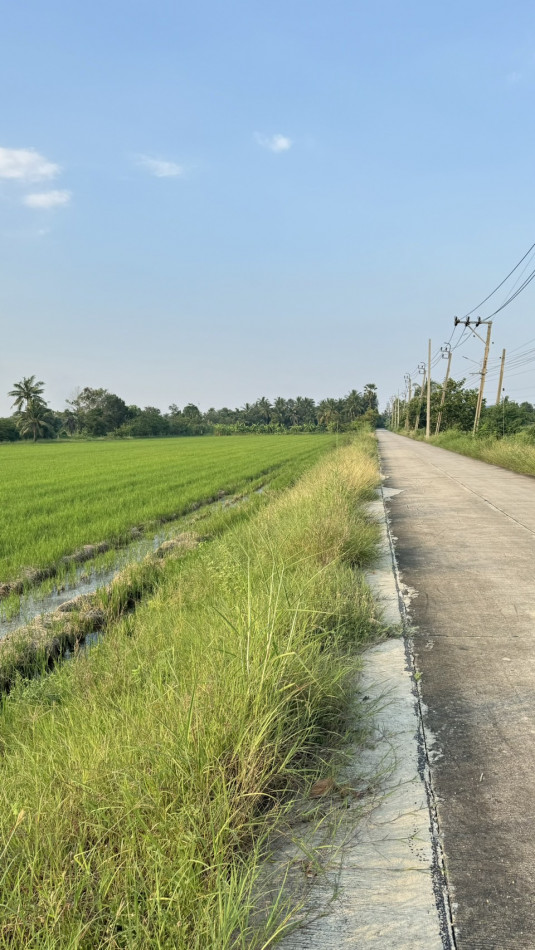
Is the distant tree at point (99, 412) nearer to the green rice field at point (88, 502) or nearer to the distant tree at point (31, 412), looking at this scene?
the distant tree at point (31, 412)

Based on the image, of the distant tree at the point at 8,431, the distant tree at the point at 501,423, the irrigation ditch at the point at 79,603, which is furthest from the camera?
the distant tree at the point at 8,431

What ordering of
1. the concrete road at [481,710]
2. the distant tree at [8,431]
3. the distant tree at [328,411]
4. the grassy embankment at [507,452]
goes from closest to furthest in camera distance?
the concrete road at [481,710] → the grassy embankment at [507,452] → the distant tree at [8,431] → the distant tree at [328,411]

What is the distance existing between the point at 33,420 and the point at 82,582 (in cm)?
8072

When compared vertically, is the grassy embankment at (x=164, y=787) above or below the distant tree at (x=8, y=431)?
above

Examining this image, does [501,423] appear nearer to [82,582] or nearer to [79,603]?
[82,582]

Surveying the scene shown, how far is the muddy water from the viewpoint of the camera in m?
6.09

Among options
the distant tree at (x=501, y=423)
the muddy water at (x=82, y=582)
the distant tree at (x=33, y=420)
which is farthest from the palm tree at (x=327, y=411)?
the muddy water at (x=82, y=582)

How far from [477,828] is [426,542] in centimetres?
548

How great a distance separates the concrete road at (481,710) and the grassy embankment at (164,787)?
1.86ft

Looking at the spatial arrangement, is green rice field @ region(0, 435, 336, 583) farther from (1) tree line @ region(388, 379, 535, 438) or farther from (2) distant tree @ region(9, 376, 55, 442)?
(2) distant tree @ region(9, 376, 55, 442)

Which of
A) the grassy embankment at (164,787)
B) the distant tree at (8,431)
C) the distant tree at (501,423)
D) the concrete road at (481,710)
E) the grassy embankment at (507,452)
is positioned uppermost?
the distant tree at (501,423)

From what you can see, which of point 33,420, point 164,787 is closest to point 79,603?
point 164,787

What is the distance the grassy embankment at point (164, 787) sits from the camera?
1.57 metres

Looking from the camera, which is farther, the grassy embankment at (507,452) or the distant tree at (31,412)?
the distant tree at (31,412)
